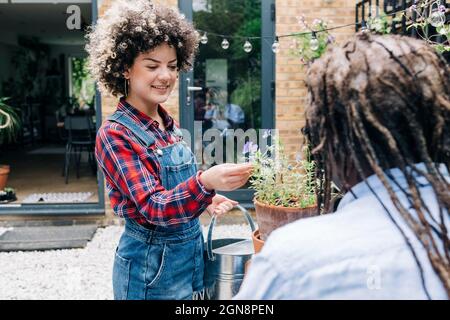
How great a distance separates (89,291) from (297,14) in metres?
3.19

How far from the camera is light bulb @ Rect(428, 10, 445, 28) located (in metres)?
2.88

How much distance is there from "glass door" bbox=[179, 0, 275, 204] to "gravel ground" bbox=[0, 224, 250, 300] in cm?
102

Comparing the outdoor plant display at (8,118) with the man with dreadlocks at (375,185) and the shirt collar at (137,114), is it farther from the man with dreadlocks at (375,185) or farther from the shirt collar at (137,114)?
the man with dreadlocks at (375,185)

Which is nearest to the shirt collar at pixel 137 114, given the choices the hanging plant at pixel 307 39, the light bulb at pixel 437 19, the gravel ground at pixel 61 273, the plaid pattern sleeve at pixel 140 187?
the plaid pattern sleeve at pixel 140 187

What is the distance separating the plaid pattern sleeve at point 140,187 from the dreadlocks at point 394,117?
69cm

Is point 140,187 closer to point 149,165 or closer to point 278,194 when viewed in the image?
point 149,165

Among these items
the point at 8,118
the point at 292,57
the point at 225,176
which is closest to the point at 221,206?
the point at 225,176

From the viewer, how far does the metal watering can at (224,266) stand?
177cm

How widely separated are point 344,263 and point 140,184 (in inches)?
36.2

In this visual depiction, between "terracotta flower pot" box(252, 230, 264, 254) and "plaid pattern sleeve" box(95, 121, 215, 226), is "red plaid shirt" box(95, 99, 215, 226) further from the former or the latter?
"terracotta flower pot" box(252, 230, 264, 254)

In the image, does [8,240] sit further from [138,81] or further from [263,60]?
→ [138,81]

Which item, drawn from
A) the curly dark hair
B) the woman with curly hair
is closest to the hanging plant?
the curly dark hair

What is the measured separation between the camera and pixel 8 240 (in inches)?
204

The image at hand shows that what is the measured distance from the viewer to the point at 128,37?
6.13 ft
